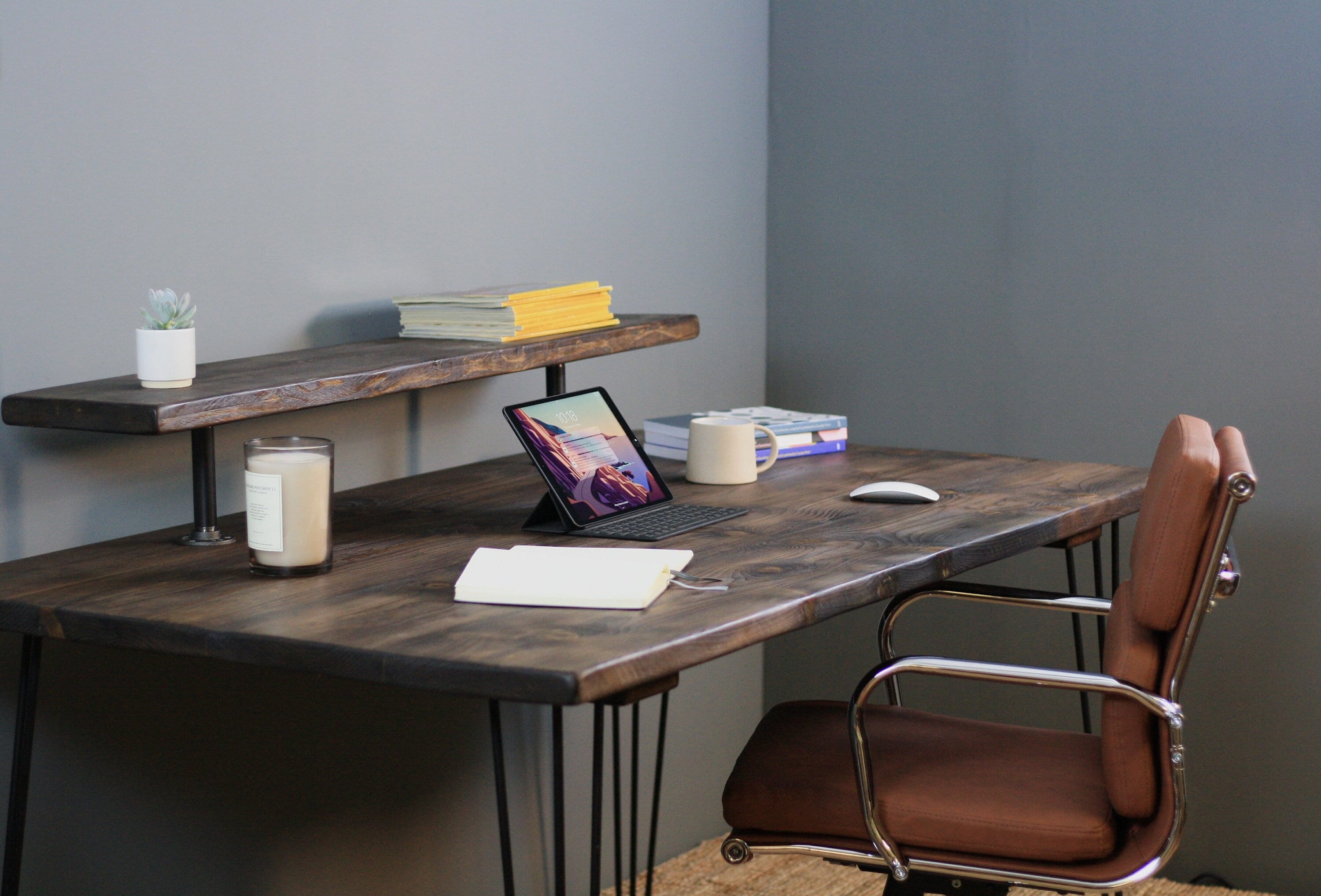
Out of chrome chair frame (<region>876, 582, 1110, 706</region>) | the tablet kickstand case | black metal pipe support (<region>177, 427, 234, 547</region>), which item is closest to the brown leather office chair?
chrome chair frame (<region>876, 582, 1110, 706</region>)

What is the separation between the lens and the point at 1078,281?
113 inches

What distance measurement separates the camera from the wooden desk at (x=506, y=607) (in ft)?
4.33

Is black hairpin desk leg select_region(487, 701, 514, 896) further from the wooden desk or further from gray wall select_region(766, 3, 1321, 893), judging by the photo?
gray wall select_region(766, 3, 1321, 893)

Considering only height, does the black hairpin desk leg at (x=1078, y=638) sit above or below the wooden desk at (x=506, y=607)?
below

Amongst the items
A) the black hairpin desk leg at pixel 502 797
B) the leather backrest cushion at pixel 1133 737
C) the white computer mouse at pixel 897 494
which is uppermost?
the white computer mouse at pixel 897 494

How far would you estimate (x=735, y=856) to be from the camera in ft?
5.56

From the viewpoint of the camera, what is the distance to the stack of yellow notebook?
2123 mm

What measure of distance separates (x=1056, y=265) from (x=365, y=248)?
142 centimetres

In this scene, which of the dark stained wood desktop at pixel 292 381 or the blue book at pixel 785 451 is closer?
the dark stained wood desktop at pixel 292 381

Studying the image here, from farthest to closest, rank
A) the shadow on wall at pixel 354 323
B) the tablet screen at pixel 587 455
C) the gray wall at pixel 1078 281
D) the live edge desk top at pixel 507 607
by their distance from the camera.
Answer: the gray wall at pixel 1078 281, the shadow on wall at pixel 354 323, the tablet screen at pixel 587 455, the live edge desk top at pixel 507 607

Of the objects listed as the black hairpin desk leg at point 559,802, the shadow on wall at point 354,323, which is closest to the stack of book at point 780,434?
the shadow on wall at point 354,323

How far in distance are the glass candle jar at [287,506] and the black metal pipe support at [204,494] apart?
0.18 metres

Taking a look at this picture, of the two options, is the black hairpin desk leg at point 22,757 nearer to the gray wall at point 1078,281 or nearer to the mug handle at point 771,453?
the mug handle at point 771,453

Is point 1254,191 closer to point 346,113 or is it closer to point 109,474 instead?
point 346,113
